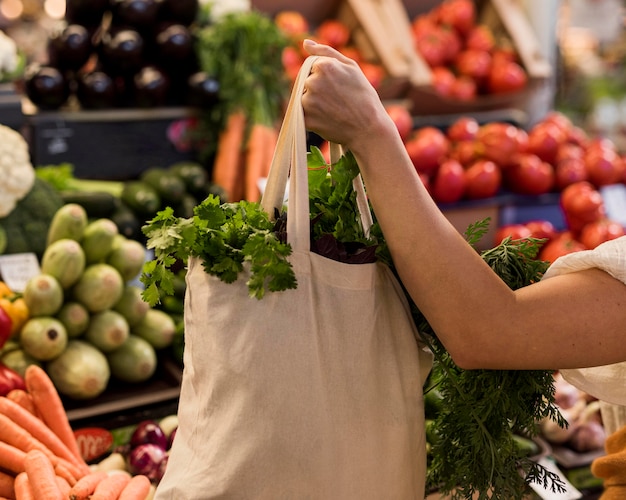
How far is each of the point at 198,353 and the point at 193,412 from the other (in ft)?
0.30

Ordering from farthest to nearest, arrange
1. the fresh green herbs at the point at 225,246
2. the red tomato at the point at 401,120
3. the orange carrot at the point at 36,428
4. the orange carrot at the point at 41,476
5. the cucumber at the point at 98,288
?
the red tomato at the point at 401,120
the cucumber at the point at 98,288
the orange carrot at the point at 36,428
the orange carrot at the point at 41,476
the fresh green herbs at the point at 225,246

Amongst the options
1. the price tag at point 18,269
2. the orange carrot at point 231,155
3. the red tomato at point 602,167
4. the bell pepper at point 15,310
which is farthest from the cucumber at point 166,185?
the red tomato at point 602,167

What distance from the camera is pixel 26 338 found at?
1.93m

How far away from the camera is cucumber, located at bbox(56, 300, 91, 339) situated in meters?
2.01

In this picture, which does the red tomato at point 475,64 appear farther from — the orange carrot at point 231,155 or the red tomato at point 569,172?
the orange carrot at point 231,155

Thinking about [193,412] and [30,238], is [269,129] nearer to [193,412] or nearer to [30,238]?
[30,238]

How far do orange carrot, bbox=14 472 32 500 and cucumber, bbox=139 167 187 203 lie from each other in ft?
4.62

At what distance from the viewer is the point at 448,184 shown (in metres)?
3.15

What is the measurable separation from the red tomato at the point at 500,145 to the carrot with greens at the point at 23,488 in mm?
2433

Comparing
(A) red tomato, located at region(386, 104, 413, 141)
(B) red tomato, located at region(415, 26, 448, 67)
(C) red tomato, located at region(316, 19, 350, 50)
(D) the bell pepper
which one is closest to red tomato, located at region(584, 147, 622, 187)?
(A) red tomato, located at region(386, 104, 413, 141)

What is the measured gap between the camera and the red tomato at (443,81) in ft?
12.6

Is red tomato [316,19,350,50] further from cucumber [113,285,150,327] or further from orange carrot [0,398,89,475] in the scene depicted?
orange carrot [0,398,89,475]

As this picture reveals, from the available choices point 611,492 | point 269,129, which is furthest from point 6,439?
point 269,129

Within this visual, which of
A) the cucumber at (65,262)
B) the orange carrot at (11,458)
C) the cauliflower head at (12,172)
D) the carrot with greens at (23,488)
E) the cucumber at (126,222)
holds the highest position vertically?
the cauliflower head at (12,172)
